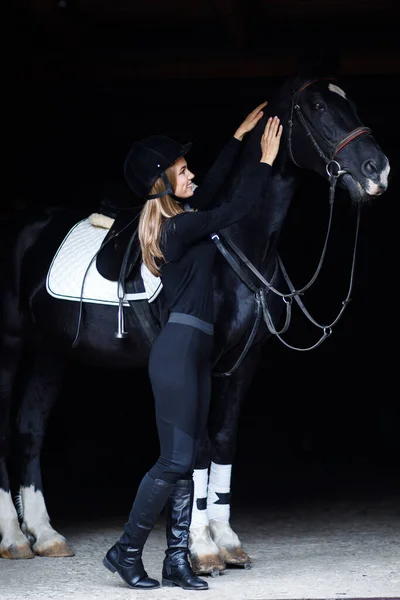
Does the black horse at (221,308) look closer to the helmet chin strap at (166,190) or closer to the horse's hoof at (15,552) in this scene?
the horse's hoof at (15,552)

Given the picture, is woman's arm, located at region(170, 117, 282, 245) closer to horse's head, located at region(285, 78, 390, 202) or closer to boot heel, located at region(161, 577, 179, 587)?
horse's head, located at region(285, 78, 390, 202)

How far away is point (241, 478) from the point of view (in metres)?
7.39

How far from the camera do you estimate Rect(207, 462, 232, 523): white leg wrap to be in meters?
5.06

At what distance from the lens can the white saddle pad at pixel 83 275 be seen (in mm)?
4949

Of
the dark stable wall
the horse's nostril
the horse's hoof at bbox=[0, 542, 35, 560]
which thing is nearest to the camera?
the horse's nostril

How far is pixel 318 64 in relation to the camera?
4863 millimetres

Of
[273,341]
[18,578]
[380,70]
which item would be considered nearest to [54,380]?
[18,578]

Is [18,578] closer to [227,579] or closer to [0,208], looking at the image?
[227,579]

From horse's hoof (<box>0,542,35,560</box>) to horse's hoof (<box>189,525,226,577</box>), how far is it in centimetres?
92

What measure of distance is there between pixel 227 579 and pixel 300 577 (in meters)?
0.31

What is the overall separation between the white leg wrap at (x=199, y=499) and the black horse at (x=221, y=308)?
35mm

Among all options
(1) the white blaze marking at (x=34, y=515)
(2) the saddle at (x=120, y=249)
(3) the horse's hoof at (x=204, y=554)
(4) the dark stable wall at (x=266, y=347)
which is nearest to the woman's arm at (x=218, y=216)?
(2) the saddle at (x=120, y=249)

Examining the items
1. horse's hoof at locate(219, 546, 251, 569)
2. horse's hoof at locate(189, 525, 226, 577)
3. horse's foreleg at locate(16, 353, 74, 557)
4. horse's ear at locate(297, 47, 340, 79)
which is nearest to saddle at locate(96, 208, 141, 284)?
horse's foreleg at locate(16, 353, 74, 557)

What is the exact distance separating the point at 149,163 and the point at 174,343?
0.73m
